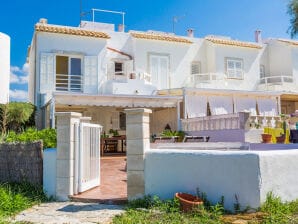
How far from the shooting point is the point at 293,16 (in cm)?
1903

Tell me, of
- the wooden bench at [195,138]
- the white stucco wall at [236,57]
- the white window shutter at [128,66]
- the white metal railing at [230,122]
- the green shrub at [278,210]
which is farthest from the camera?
the white stucco wall at [236,57]

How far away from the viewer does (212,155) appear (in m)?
A: 8.23

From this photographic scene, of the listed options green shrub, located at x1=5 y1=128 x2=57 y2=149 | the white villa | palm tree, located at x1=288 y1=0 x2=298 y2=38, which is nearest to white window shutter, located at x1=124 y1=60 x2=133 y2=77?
the white villa

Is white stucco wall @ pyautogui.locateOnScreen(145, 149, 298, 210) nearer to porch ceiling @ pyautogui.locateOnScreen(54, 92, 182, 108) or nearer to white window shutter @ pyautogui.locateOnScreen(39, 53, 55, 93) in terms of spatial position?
porch ceiling @ pyautogui.locateOnScreen(54, 92, 182, 108)

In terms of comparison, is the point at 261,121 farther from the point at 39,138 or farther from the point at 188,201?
the point at 188,201

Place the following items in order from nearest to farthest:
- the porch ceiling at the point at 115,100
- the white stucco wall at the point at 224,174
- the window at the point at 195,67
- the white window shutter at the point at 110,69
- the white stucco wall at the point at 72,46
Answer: the white stucco wall at the point at 224,174, the porch ceiling at the point at 115,100, the white stucco wall at the point at 72,46, the white window shutter at the point at 110,69, the window at the point at 195,67

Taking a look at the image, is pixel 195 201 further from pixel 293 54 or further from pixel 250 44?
pixel 293 54

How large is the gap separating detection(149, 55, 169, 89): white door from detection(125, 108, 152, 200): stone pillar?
19.6 meters

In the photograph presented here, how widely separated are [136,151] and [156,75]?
20.2 m

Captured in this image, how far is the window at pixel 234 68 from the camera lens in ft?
103

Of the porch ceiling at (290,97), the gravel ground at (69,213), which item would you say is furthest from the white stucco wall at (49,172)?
the porch ceiling at (290,97)

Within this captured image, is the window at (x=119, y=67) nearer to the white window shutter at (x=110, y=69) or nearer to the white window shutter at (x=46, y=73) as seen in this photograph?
the white window shutter at (x=110, y=69)

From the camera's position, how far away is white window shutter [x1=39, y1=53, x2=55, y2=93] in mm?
23625

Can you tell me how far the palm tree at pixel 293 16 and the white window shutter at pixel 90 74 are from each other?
13697 mm
